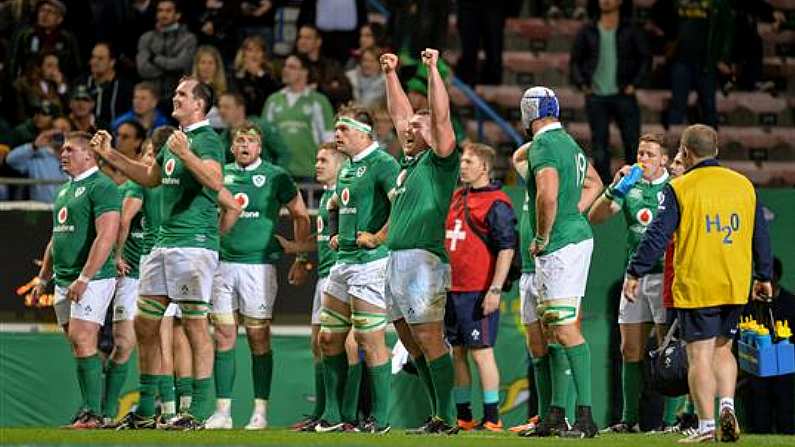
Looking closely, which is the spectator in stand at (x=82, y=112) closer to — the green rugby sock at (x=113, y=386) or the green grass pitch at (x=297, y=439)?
the green rugby sock at (x=113, y=386)

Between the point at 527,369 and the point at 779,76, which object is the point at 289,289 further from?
the point at 779,76

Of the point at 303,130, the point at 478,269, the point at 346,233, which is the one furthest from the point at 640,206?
the point at 303,130

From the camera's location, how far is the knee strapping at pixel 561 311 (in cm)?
1245

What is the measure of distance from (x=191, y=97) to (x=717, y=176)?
13.1 ft

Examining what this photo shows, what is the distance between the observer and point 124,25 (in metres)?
20.7

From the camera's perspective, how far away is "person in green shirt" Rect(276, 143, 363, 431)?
1405cm

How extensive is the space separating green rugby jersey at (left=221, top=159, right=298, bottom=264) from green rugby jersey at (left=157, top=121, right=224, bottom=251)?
158cm

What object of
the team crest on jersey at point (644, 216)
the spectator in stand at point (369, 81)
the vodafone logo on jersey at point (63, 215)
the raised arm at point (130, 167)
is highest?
the spectator in stand at point (369, 81)

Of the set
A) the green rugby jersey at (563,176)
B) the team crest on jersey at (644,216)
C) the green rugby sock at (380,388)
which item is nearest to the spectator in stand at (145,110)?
the green rugby sock at (380,388)

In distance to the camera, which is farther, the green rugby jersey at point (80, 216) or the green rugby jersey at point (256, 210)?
the green rugby jersey at point (256, 210)

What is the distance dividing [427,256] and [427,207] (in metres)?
0.34

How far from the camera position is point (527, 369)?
17.2m

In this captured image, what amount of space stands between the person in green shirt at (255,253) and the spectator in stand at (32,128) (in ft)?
14.4

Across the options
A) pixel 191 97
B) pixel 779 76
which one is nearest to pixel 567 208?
pixel 191 97
